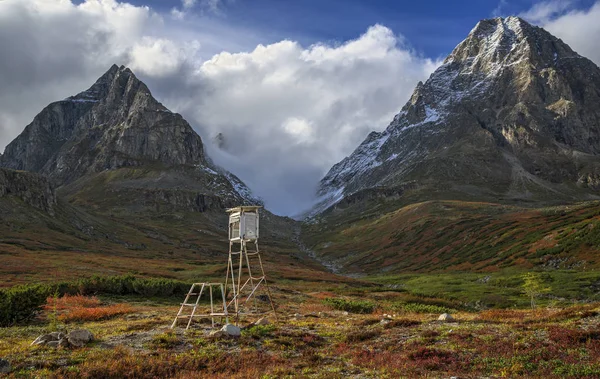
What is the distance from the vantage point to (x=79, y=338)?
69.8ft

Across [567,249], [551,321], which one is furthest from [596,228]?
[551,321]

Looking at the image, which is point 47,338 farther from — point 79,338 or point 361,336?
point 361,336

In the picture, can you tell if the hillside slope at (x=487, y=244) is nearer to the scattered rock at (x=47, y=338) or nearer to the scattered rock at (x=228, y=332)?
the scattered rock at (x=228, y=332)

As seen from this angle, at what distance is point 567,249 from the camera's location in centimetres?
8331

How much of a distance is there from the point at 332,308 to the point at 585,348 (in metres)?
26.7

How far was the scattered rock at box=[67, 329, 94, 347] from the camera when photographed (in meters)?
20.9

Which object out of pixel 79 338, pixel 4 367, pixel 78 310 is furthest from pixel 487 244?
pixel 4 367

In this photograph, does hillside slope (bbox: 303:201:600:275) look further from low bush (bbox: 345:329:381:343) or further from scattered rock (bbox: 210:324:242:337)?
scattered rock (bbox: 210:324:242:337)

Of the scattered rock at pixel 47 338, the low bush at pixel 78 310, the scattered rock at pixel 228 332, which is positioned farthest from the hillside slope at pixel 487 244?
the scattered rock at pixel 47 338

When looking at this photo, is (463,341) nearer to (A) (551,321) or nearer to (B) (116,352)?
(A) (551,321)

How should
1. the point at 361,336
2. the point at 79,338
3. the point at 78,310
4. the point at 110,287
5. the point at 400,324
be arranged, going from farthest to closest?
1. the point at 110,287
2. the point at 78,310
3. the point at 400,324
4. the point at 361,336
5. the point at 79,338

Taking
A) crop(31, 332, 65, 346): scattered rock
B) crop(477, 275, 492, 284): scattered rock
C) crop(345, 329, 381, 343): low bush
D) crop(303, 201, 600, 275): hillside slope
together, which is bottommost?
crop(345, 329, 381, 343): low bush

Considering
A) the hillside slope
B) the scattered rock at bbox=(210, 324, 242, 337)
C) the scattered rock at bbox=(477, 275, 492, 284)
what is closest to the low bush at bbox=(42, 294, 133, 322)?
the scattered rock at bbox=(210, 324, 242, 337)

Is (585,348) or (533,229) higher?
(533,229)
